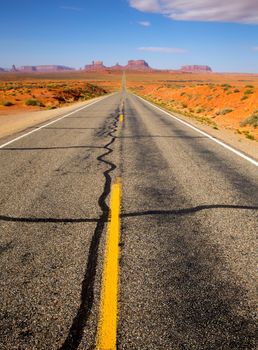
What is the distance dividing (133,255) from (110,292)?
73 cm

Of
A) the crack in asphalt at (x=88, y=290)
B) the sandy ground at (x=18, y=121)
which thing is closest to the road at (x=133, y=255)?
the crack in asphalt at (x=88, y=290)

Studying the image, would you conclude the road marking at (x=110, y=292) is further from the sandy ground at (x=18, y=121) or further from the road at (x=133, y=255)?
the sandy ground at (x=18, y=121)

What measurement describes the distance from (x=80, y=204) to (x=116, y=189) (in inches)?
37.6

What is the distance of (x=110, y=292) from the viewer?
10.2ft

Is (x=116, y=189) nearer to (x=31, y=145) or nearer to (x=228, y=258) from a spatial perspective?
(x=228, y=258)

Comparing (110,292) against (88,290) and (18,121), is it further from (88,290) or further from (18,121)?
(18,121)

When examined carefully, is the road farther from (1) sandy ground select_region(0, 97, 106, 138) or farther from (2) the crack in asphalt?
(1) sandy ground select_region(0, 97, 106, 138)

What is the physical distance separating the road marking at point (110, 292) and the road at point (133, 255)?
0.07 ft

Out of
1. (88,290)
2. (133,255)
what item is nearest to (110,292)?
(88,290)

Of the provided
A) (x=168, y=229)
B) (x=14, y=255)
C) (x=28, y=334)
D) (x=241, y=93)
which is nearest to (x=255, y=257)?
(x=168, y=229)

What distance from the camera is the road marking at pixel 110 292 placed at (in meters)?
2.56

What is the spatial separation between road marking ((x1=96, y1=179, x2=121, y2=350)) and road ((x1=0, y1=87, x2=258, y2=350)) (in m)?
0.02

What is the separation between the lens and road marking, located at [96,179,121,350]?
101 inches

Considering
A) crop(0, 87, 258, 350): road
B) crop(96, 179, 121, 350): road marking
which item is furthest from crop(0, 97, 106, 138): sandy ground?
crop(96, 179, 121, 350): road marking
